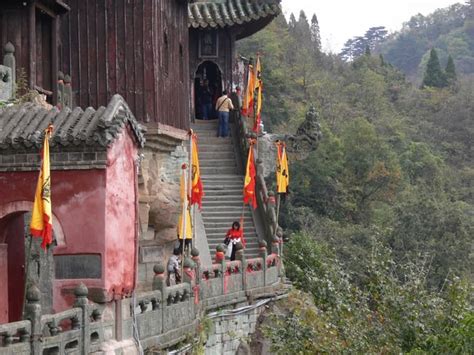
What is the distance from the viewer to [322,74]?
208 feet

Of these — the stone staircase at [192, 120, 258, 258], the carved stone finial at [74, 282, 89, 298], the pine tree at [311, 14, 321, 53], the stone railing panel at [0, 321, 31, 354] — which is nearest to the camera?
the stone railing panel at [0, 321, 31, 354]

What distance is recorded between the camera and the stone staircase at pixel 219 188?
2669cm

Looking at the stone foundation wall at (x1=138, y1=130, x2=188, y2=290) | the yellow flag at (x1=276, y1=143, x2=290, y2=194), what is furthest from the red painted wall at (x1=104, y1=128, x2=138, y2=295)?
the yellow flag at (x1=276, y1=143, x2=290, y2=194)

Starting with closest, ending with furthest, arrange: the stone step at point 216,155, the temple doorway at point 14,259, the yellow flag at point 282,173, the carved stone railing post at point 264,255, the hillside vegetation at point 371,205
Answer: the temple doorway at point 14,259
the hillside vegetation at point 371,205
the carved stone railing post at point 264,255
the yellow flag at point 282,173
the stone step at point 216,155

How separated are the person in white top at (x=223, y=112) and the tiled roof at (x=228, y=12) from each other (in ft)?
6.78

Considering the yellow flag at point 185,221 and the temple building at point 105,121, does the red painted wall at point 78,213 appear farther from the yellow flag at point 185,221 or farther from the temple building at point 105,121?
the yellow flag at point 185,221

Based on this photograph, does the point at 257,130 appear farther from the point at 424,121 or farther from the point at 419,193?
the point at 424,121

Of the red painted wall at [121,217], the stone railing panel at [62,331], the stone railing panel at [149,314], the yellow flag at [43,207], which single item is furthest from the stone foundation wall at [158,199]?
the stone railing panel at [62,331]

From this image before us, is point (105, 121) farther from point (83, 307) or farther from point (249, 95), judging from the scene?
point (249, 95)

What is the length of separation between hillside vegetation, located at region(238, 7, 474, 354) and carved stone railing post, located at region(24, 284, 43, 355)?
5.42 metres

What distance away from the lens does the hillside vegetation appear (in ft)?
53.9

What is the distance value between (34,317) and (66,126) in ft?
9.24

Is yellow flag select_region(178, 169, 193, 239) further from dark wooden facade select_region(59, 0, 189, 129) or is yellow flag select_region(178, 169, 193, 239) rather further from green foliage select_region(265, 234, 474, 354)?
green foliage select_region(265, 234, 474, 354)

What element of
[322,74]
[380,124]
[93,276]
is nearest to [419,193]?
[380,124]
